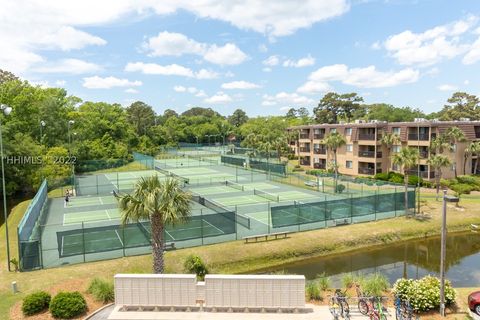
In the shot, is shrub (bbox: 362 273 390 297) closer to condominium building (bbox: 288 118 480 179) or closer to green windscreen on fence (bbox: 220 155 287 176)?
condominium building (bbox: 288 118 480 179)

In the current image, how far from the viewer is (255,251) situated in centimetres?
2469

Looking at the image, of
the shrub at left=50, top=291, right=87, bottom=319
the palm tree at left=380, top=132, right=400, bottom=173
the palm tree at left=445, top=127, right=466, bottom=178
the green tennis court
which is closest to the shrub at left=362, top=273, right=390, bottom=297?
the shrub at left=50, top=291, right=87, bottom=319

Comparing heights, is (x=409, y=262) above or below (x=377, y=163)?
below

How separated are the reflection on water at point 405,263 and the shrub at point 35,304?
44.0 ft

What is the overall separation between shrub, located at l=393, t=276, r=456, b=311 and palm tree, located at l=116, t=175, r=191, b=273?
929 cm

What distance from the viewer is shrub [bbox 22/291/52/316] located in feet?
48.2

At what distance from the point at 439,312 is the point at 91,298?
1392cm

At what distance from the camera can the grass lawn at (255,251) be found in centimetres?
1984

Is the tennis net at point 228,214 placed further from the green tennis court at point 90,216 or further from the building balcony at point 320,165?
the building balcony at point 320,165

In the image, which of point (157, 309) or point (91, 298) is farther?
point (91, 298)

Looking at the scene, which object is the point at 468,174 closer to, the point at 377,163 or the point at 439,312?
the point at 377,163

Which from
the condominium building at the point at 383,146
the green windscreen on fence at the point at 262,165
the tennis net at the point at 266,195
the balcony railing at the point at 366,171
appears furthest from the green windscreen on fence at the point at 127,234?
the balcony railing at the point at 366,171

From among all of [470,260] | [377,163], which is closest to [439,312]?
[470,260]

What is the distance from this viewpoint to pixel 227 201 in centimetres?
4200
